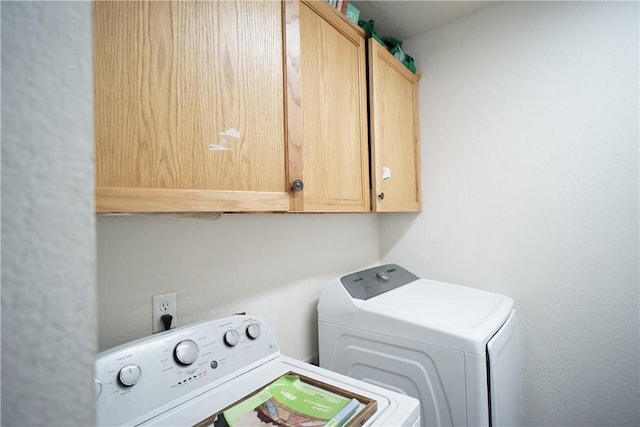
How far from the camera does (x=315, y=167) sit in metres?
1.04

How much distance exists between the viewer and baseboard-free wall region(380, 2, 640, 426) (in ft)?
4.15

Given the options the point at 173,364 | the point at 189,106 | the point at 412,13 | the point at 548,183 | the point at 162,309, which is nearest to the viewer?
the point at 189,106

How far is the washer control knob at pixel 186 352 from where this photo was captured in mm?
820

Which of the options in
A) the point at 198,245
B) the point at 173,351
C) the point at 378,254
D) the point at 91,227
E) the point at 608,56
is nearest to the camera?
the point at 91,227

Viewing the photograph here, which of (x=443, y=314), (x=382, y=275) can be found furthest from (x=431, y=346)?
(x=382, y=275)

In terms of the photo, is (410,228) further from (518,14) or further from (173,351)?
(173,351)

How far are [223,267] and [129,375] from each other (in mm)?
443

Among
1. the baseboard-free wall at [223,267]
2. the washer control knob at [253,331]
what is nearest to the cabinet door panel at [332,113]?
the baseboard-free wall at [223,267]

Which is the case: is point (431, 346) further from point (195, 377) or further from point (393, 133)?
point (393, 133)

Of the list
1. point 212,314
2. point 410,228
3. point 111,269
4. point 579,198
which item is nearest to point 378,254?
point 410,228

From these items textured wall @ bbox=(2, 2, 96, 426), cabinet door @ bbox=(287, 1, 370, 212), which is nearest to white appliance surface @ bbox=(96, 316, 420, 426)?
cabinet door @ bbox=(287, 1, 370, 212)

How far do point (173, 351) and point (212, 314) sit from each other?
0.24 m

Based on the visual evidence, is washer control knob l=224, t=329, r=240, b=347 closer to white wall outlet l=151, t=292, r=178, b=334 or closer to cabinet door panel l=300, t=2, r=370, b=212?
white wall outlet l=151, t=292, r=178, b=334

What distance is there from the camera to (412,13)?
1.60 metres
